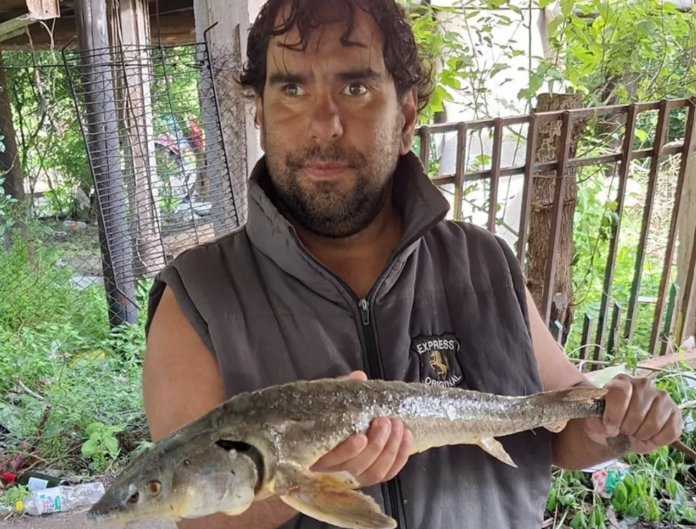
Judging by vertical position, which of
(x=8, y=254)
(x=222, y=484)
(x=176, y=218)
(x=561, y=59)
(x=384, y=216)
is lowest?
(x=8, y=254)

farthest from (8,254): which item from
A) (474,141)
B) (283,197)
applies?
(283,197)

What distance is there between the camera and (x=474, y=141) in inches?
212

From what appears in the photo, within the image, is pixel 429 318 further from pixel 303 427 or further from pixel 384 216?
pixel 303 427

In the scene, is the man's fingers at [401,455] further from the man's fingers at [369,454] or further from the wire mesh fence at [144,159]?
the wire mesh fence at [144,159]

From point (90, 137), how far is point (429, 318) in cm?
375

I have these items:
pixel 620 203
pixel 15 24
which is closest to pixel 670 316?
pixel 620 203

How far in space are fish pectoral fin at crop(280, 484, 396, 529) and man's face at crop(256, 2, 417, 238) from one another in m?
0.93

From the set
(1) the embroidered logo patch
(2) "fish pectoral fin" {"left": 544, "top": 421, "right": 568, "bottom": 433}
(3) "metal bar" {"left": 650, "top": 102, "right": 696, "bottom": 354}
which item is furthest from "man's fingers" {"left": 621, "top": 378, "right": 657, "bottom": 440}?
(3) "metal bar" {"left": 650, "top": 102, "right": 696, "bottom": 354}

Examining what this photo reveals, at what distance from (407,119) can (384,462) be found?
1307 mm

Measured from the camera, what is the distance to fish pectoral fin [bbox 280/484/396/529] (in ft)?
4.28

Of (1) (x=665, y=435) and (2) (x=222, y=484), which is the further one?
(1) (x=665, y=435)

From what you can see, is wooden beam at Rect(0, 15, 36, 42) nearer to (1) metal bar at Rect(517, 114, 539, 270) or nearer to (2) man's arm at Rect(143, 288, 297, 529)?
(1) metal bar at Rect(517, 114, 539, 270)

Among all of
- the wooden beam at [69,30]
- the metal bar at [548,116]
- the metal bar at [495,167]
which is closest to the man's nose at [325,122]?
the metal bar at [548,116]

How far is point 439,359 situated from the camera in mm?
1974
